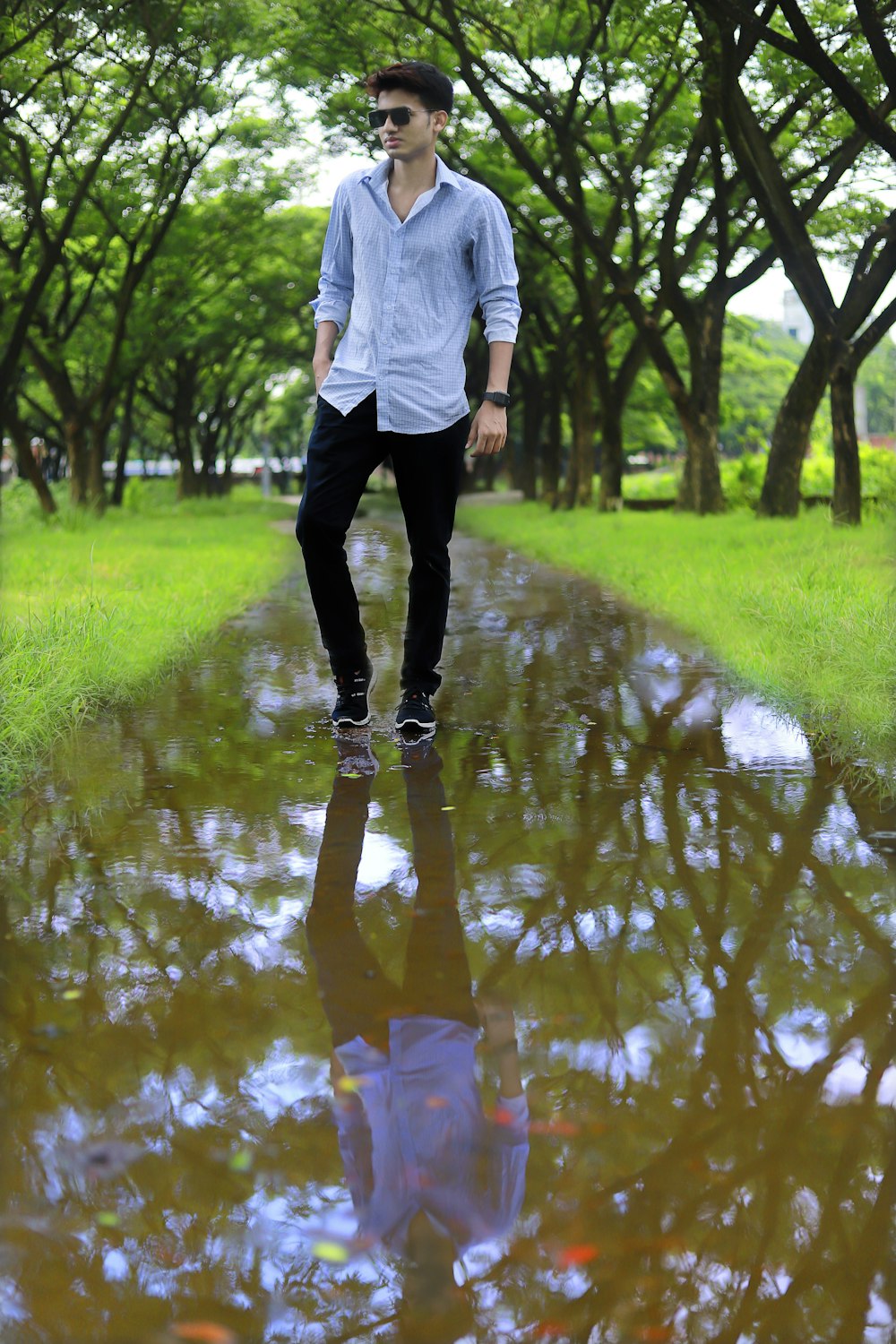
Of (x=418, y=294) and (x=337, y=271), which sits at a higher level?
(x=337, y=271)

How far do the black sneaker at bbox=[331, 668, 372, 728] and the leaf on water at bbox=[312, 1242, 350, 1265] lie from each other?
3221 millimetres

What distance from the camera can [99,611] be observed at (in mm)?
6617

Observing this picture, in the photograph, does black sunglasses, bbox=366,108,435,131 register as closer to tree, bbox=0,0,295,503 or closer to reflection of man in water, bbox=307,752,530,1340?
reflection of man in water, bbox=307,752,530,1340

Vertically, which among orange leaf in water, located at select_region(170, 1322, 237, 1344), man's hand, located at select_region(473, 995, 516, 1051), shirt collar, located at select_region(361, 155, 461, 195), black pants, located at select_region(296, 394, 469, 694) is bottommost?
orange leaf in water, located at select_region(170, 1322, 237, 1344)

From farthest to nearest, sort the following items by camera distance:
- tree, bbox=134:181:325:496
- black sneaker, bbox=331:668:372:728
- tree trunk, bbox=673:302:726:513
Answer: tree, bbox=134:181:325:496, tree trunk, bbox=673:302:726:513, black sneaker, bbox=331:668:372:728

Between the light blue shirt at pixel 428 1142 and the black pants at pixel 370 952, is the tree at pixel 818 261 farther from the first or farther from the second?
the light blue shirt at pixel 428 1142

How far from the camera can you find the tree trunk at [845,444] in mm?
14531

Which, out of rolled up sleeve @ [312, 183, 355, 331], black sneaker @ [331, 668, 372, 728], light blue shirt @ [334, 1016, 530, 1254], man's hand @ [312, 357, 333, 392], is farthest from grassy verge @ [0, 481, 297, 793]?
light blue shirt @ [334, 1016, 530, 1254]

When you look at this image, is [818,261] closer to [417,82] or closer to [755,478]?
[417,82]

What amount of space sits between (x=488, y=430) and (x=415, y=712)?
3.28 feet

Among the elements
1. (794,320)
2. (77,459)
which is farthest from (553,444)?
(794,320)

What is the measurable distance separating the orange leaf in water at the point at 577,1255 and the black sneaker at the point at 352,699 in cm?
326

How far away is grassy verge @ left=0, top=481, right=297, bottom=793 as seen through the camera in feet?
16.0

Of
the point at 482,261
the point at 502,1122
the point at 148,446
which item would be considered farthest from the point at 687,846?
the point at 148,446
